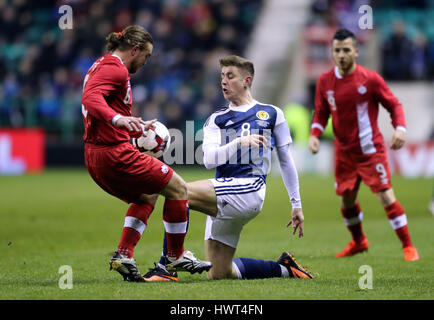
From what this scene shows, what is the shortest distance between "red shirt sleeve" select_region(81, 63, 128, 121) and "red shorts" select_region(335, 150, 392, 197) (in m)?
3.16

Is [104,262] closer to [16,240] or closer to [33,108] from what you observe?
[16,240]

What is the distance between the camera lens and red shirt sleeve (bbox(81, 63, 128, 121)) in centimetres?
489

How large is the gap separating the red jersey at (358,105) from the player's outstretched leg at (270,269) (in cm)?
213

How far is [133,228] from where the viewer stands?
545cm

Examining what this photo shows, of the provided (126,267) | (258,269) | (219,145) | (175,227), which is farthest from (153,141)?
(258,269)

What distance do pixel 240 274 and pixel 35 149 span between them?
15886 millimetres

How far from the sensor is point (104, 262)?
6562mm

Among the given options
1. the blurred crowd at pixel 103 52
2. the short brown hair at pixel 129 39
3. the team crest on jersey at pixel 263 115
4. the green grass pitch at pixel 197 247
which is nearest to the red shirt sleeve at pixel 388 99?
the green grass pitch at pixel 197 247

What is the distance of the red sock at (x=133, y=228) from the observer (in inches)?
212

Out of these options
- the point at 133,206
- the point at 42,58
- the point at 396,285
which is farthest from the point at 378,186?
the point at 42,58

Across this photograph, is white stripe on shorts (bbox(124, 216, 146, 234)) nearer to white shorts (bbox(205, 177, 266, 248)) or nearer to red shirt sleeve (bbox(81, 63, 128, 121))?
white shorts (bbox(205, 177, 266, 248))

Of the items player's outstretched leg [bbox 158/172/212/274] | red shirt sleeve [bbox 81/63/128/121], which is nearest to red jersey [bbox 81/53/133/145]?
red shirt sleeve [bbox 81/63/128/121]
